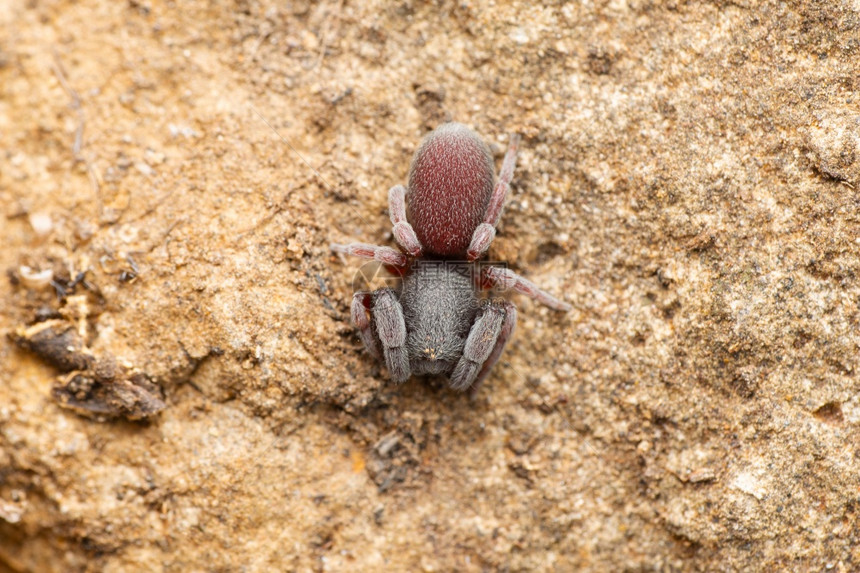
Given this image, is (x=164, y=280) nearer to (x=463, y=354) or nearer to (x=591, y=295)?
(x=463, y=354)

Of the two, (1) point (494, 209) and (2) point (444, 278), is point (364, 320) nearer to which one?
(2) point (444, 278)

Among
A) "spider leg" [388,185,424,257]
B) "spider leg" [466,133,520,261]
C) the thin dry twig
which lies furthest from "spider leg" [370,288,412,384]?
the thin dry twig

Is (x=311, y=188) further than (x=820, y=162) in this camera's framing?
Yes

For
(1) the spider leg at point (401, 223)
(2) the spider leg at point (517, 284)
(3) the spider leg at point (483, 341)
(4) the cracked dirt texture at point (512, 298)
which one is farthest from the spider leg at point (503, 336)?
(1) the spider leg at point (401, 223)

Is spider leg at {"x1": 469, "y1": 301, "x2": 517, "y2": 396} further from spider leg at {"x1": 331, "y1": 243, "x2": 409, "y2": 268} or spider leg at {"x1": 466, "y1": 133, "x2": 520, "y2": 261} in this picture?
spider leg at {"x1": 331, "y1": 243, "x2": 409, "y2": 268}

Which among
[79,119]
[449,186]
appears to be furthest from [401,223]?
[79,119]

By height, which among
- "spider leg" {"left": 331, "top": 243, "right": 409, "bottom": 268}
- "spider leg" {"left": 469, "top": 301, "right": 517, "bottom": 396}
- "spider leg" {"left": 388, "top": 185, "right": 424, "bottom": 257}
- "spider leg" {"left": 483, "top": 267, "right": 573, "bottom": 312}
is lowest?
"spider leg" {"left": 469, "top": 301, "right": 517, "bottom": 396}

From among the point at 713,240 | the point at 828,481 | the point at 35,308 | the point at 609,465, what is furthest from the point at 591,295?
the point at 35,308

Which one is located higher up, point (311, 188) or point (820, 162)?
point (820, 162)
